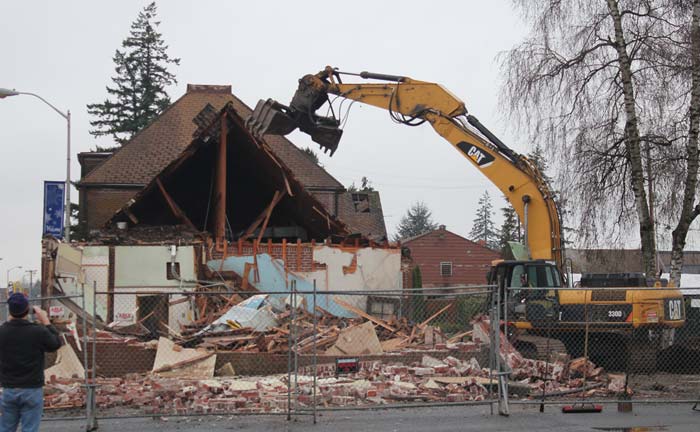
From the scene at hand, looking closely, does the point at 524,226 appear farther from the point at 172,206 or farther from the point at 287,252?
the point at 172,206

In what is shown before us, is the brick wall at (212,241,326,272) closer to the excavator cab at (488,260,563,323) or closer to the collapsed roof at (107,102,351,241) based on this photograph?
the collapsed roof at (107,102,351,241)

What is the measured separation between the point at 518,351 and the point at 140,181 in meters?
25.5

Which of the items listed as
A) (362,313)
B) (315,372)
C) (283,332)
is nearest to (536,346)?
(283,332)

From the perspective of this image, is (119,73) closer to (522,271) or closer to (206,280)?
(206,280)

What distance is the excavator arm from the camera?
16062 millimetres

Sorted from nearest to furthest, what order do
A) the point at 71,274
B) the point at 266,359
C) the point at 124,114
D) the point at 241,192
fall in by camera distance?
the point at 266,359, the point at 71,274, the point at 241,192, the point at 124,114

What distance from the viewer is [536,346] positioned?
1532cm

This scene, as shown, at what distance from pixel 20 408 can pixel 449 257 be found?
55.4 metres

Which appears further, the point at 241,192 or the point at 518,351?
the point at 241,192

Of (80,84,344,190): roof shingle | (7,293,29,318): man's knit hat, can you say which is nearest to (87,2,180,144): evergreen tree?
(80,84,344,190): roof shingle

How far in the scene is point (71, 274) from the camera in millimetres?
21781

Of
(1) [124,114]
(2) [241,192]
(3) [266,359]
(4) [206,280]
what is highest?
(1) [124,114]

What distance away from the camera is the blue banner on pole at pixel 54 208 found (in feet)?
95.0

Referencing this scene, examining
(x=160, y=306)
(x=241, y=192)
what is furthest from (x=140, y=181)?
(x=160, y=306)
